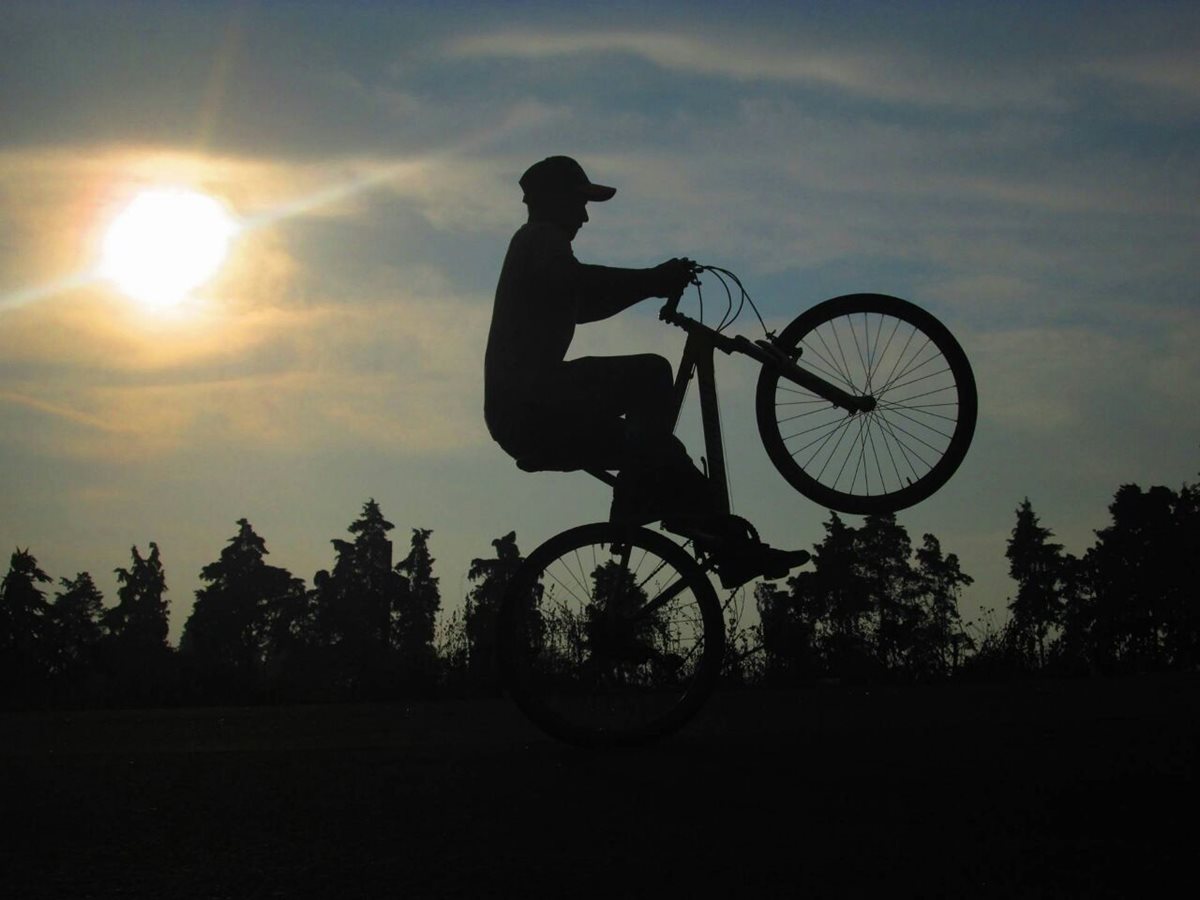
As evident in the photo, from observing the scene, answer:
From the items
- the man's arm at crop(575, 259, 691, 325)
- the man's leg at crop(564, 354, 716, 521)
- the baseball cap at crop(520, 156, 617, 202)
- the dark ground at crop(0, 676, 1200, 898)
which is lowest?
the dark ground at crop(0, 676, 1200, 898)

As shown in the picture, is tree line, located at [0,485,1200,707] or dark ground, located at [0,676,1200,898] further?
tree line, located at [0,485,1200,707]

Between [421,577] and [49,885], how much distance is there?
5410cm

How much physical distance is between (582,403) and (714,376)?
824 mm

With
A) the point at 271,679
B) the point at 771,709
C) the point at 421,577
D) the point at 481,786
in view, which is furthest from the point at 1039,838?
the point at 421,577

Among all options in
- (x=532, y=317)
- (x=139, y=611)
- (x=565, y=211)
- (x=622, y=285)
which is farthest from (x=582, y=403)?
(x=139, y=611)

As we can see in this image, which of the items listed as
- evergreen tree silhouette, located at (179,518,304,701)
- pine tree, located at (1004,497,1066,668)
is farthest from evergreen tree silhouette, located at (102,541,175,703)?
pine tree, located at (1004,497,1066,668)

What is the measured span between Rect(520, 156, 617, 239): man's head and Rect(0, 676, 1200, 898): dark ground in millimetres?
2803

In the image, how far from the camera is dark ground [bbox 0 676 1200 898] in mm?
3963

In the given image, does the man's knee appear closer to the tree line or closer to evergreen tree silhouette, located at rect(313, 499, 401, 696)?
the tree line

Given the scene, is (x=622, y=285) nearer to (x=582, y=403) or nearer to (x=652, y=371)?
(x=652, y=371)

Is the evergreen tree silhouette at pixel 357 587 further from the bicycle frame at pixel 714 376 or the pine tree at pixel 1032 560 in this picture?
the bicycle frame at pixel 714 376

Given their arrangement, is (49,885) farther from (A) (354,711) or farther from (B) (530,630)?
(A) (354,711)

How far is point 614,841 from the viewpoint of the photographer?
438cm

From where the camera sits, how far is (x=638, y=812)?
15.8 ft
